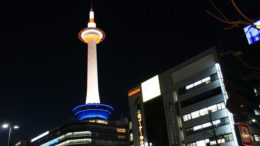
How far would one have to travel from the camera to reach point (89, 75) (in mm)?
135875

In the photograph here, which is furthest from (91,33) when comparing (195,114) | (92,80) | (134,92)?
(195,114)

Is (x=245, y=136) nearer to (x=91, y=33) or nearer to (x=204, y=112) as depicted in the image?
(x=204, y=112)

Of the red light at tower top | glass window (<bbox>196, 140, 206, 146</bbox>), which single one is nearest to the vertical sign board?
glass window (<bbox>196, 140, 206, 146</bbox>)

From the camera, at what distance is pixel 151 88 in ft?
261

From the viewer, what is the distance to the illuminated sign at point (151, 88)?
3054 inches

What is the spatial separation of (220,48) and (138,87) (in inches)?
1174

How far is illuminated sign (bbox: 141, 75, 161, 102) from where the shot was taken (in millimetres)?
77562

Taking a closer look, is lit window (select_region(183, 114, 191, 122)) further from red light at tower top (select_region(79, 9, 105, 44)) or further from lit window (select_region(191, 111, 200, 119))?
red light at tower top (select_region(79, 9, 105, 44))

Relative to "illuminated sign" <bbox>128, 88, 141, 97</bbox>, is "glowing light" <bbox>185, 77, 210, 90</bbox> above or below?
below

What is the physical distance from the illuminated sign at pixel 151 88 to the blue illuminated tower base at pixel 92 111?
53.0 meters

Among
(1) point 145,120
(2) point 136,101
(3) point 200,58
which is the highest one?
(3) point 200,58

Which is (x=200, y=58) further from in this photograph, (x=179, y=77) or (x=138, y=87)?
(x=138, y=87)

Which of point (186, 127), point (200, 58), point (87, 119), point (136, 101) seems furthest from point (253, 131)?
point (87, 119)

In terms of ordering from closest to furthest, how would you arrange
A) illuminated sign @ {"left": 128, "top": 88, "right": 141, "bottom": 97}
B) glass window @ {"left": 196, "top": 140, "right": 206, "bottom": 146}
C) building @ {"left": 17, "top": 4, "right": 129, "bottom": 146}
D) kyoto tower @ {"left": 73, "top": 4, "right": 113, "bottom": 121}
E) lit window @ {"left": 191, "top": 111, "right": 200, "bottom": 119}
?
1. glass window @ {"left": 196, "top": 140, "right": 206, "bottom": 146}
2. lit window @ {"left": 191, "top": 111, "right": 200, "bottom": 119}
3. illuminated sign @ {"left": 128, "top": 88, "right": 141, "bottom": 97}
4. building @ {"left": 17, "top": 4, "right": 129, "bottom": 146}
5. kyoto tower @ {"left": 73, "top": 4, "right": 113, "bottom": 121}
